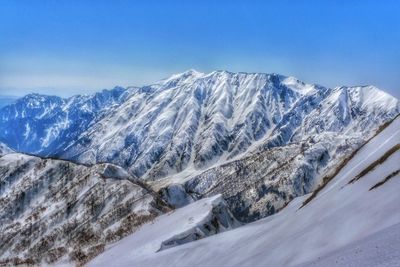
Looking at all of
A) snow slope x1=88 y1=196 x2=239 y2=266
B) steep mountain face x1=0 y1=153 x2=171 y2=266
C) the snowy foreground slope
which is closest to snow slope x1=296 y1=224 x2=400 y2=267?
the snowy foreground slope

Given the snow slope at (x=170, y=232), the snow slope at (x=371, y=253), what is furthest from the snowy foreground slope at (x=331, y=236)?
the snow slope at (x=170, y=232)

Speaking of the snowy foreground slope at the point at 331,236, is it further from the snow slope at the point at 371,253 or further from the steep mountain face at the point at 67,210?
the steep mountain face at the point at 67,210

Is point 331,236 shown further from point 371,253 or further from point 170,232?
point 170,232

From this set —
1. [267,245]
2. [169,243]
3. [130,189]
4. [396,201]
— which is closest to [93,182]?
[130,189]

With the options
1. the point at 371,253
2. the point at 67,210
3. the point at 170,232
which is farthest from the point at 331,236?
the point at 67,210

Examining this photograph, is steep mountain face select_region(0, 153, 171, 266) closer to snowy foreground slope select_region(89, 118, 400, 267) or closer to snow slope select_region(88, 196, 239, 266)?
snow slope select_region(88, 196, 239, 266)

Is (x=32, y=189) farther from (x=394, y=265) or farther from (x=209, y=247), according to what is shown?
(x=394, y=265)
